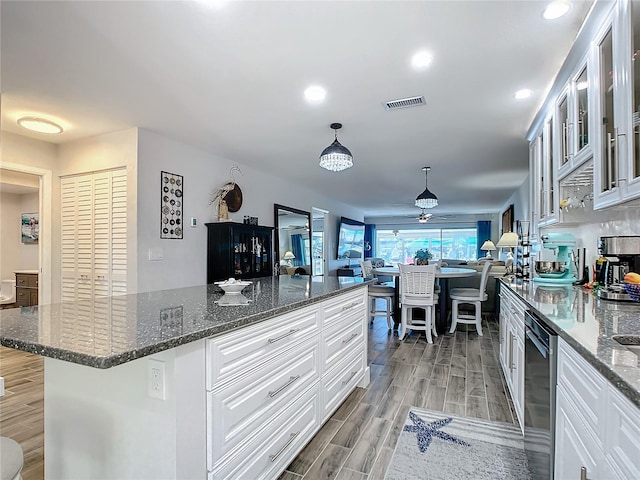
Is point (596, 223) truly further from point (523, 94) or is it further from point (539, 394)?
point (539, 394)

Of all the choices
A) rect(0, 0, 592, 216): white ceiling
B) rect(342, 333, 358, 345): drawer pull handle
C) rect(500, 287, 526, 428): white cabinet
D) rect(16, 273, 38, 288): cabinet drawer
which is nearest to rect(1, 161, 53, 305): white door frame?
rect(0, 0, 592, 216): white ceiling

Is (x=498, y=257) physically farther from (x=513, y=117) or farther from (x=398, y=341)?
(x=513, y=117)

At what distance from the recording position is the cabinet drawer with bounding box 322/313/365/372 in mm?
2223

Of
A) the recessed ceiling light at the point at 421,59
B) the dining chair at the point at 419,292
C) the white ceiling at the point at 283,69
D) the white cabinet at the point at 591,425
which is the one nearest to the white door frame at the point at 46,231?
the white ceiling at the point at 283,69

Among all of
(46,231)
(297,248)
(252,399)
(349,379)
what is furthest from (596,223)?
(46,231)

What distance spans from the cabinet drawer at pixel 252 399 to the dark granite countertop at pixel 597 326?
1.20 meters

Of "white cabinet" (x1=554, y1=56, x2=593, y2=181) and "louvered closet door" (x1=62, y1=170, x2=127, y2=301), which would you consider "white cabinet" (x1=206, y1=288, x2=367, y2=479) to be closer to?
"white cabinet" (x1=554, y1=56, x2=593, y2=181)

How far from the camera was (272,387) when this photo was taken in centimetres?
161

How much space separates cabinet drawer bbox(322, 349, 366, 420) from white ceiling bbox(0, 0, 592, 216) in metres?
2.05

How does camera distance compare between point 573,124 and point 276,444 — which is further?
point 573,124

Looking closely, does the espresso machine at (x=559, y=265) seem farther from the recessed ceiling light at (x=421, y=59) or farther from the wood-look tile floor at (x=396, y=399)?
the recessed ceiling light at (x=421, y=59)

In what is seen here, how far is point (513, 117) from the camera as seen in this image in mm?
3096

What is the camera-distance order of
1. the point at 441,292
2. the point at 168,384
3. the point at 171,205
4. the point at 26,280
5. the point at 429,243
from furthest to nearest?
1. the point at 429,243
2. the point at 26,280
3. the point at 441,292
4. the point at 171,205
5. the point at 168,384

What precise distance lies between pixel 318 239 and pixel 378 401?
16.9 ft
